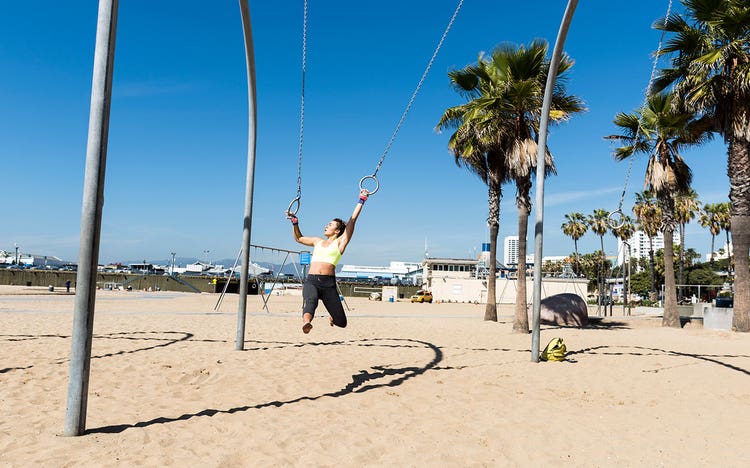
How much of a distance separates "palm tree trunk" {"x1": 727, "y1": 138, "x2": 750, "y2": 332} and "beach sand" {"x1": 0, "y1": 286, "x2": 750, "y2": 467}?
7798 millimetres

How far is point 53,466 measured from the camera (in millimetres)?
3746

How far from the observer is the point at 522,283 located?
16250 mm

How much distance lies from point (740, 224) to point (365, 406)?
58.7 ft

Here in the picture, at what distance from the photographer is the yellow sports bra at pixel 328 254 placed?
7.16m

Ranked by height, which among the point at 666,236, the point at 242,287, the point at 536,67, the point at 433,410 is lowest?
the point at 433,410

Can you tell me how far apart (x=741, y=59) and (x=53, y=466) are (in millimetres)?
21364

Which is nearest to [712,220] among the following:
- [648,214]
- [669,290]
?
[648,214]

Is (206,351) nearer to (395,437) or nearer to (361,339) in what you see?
(361,339)

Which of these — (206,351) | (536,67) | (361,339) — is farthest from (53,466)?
(536,67)

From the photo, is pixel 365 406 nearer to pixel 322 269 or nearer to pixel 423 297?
pixel 322 269

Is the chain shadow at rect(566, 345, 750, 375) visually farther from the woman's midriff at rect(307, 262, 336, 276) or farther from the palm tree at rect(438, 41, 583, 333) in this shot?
the woman's midriff at rect(307, 262, 336, 276)

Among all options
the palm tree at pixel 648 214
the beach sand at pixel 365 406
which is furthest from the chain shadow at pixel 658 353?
the palm tree at pixel 648 214

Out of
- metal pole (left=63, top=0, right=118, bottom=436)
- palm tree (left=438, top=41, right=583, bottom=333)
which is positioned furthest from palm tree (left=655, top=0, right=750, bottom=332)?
metal pole (left=63, top=0, right=118, bottom=436)

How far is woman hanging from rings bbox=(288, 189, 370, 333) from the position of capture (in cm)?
703
